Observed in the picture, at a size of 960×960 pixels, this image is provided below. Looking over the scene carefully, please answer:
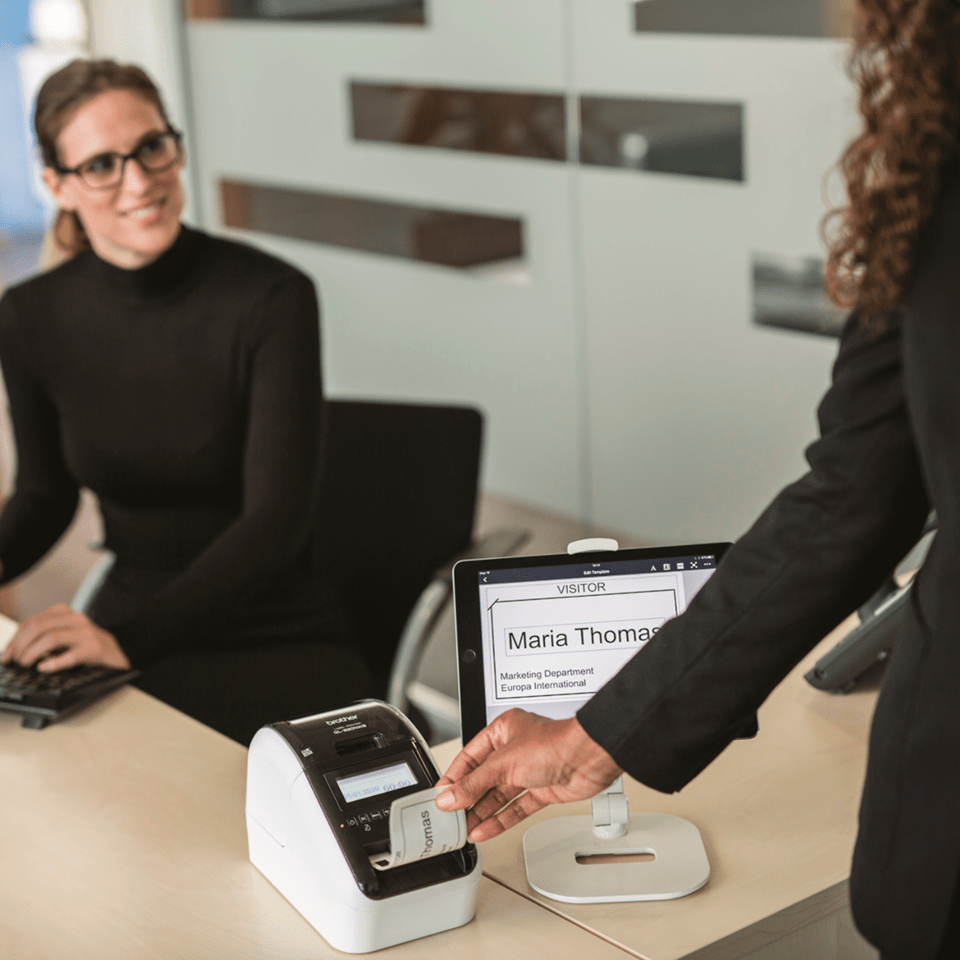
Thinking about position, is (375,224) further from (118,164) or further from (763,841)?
(763,841)

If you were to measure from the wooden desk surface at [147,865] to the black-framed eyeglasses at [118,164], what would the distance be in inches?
33.7

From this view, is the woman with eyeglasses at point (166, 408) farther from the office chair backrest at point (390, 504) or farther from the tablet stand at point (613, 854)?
the tablet stand at point (613, 854)

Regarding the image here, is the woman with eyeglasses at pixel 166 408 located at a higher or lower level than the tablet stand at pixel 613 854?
higher

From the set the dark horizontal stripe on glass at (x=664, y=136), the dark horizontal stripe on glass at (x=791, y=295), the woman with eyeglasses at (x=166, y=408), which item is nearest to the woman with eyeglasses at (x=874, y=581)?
the woman with eyeglasses at (x=166, y=408)

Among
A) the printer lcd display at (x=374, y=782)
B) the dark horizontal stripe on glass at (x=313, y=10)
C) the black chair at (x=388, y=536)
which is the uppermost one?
the dark horizontal stripe on glass at (x=313, y=10)

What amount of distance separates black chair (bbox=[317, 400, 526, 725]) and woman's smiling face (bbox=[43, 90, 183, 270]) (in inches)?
17.5

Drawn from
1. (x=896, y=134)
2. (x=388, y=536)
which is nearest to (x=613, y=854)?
(x=896, y=134)

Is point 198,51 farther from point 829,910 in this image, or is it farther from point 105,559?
point 829,910

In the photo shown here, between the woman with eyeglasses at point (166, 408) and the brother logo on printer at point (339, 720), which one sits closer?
the brother logo on printer at point (339, 720)

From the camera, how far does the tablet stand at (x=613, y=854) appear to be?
1212mm

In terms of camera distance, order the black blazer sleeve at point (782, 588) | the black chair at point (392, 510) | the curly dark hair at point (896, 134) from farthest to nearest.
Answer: the black chair at point (392, 510)
the black blazer sleeve at point (782, 588)
the curly dark hair at point (896, 134)

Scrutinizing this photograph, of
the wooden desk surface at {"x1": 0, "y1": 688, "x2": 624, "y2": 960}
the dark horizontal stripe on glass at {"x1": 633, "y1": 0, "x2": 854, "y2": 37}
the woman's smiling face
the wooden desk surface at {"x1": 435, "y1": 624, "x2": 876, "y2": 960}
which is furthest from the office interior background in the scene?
the wooden desk surface at {"x1": 0, "y1": 688, "x2": 624, "y2": 960}

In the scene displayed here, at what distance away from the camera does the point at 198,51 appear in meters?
4.36

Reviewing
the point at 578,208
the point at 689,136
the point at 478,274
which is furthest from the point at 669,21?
the point at 478,274
